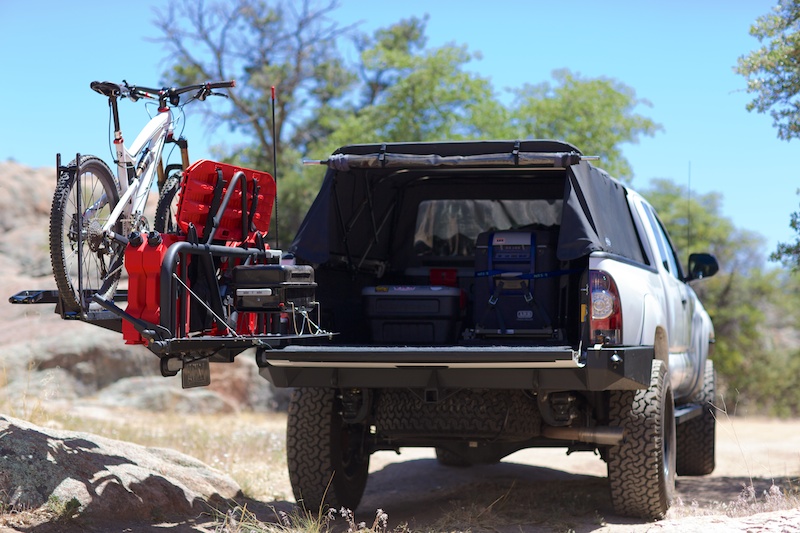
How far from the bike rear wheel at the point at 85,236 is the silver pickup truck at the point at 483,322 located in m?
1.07

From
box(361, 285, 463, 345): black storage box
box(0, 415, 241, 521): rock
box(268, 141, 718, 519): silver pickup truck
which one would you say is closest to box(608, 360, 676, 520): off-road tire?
box(268, 141, 718, 519): silver pickup truck

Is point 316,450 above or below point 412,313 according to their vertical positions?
below

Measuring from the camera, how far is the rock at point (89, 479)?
5648mm

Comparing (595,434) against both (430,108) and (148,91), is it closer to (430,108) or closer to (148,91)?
(148,91)

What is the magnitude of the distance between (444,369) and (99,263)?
209 cm

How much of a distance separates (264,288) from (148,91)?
1.63 metres

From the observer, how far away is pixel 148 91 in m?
6.41

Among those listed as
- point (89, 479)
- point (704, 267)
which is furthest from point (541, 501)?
point (89, 479)

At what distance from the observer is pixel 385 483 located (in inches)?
366

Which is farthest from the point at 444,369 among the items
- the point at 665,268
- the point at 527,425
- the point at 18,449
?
the point at 665,268

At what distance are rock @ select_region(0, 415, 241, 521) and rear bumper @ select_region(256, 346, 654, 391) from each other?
3.85ft

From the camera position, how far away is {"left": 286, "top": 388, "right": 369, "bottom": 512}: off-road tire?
6.70 m

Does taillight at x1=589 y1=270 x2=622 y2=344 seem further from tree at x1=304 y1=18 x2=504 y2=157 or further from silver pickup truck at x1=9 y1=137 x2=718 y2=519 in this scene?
tree at x1=304 y1=18 x2=504 y2=157

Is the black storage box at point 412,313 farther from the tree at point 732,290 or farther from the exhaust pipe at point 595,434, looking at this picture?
the tree at point 732,290
